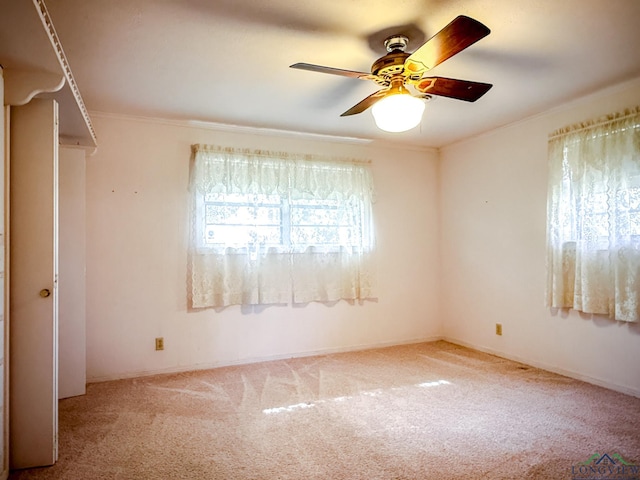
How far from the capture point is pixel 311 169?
391 centimetres

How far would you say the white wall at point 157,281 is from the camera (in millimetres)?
3260

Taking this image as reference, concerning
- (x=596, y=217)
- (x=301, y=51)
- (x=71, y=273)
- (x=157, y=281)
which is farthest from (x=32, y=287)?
(x=596, y=217)

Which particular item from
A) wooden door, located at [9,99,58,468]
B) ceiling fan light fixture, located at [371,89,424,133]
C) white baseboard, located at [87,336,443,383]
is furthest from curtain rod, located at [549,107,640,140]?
wooden door, located at [9,99,58,468]

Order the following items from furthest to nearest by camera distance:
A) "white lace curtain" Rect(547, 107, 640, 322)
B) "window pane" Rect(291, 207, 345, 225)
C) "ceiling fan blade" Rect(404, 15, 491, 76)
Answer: "window pane" Rect(291, 207, 345, 225) < "white lace curtain" Rect(547, 107, 640, 322) < "ceiling fan blade" Rect(404, 15, 491, 76)

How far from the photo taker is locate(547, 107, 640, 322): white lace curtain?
8.95ft

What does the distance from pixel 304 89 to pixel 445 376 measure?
2.56m

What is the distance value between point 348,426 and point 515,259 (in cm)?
234

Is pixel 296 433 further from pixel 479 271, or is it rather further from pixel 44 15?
pixel 479 271

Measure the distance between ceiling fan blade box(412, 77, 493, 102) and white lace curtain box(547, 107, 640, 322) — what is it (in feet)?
4.44

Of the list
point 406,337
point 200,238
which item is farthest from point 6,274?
point 406,337

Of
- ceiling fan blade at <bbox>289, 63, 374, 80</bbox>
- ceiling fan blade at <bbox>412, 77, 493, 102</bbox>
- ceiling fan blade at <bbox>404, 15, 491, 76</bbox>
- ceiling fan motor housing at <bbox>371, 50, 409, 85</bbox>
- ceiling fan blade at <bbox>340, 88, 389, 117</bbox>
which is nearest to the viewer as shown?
ceiling fan blade at <bbox>404, 15, 491, 76</bbox>

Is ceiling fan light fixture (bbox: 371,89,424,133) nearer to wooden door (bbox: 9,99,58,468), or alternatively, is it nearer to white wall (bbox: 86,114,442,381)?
wooden door (bbox: 9,99,58,468)

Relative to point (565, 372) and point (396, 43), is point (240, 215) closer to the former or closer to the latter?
point (396, 43)

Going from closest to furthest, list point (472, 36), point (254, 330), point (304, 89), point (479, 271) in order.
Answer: point (472, 36)
point (304, 89)
point (254, 330)
point (479, 271)
